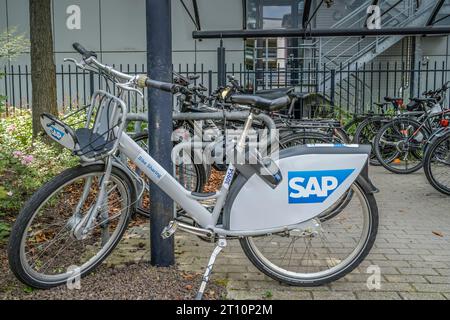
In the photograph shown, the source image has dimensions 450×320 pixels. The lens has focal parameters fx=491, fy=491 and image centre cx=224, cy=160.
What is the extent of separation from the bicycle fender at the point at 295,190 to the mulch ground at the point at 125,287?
0.48 metres

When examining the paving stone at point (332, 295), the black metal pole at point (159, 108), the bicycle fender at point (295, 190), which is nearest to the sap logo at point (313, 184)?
the bicycle fender at point (295, 190)

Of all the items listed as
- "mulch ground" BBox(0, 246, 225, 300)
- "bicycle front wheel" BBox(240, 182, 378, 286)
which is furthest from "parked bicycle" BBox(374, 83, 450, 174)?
"mulch ground" BBox(0, 246, 225, 300)

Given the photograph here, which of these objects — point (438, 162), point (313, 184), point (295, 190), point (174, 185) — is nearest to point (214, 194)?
point (174, 185)

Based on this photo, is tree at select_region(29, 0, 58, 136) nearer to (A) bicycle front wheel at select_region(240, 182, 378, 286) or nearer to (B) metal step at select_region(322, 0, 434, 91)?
(A) bicycle front wheel at select_region(240, 182, 378, 286)

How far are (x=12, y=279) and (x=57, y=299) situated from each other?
47cm

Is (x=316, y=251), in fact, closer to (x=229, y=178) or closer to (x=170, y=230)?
(x=229, y=178)

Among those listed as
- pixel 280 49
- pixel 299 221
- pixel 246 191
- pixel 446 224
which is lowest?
pixel 446 224

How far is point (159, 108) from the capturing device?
3.32 metres

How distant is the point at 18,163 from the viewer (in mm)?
4859

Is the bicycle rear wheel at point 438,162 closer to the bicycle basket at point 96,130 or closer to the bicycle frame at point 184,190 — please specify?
the bicycle frame at point 184,190

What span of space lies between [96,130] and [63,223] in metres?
0.67

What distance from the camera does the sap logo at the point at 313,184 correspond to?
3061 mm

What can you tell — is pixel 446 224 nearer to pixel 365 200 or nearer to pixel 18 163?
pixel 365 200
